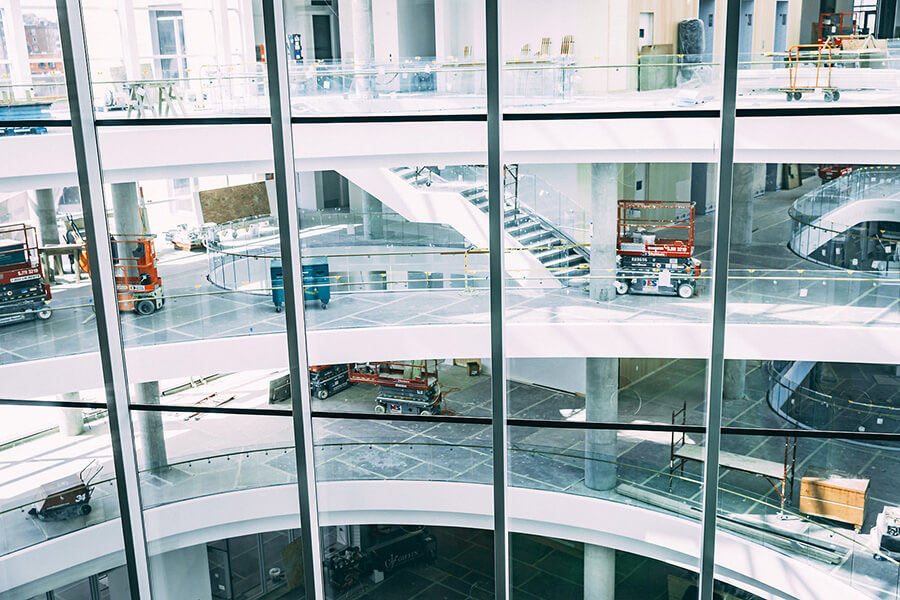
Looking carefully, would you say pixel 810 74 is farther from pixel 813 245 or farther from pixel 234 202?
pixel 234 202

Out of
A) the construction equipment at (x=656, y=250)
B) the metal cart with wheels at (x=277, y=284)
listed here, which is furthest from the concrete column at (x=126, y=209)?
the construction equipment at (x=656, y=250)

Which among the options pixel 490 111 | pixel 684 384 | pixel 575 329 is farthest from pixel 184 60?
pixel 684 384

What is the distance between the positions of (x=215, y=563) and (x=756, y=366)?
12.3 metres

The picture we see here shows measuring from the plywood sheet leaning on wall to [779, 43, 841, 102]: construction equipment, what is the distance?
31.4 ft

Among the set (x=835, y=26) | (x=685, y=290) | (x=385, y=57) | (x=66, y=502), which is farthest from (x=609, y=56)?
(x=66, y=502)

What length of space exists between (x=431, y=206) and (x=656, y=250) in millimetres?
4249

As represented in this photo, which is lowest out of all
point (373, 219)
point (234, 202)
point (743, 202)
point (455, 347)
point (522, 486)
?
point (522, 486)

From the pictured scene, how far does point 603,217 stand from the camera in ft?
50.0

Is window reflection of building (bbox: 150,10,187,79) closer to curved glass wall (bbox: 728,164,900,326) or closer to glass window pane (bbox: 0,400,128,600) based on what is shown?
glass window pane (bbox: 0,400,128,600)

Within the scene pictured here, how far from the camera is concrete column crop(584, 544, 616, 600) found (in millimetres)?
15008

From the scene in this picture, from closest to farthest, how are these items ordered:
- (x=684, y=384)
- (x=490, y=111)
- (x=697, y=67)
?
(x=490, y=111)
(x=697, y=67)
(x=684, y=384)

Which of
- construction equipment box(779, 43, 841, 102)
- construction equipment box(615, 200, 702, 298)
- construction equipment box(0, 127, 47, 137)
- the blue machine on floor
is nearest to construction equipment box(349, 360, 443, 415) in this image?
the blue machine on floor

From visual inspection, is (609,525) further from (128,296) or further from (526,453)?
(128,296)

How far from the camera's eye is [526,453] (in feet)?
46.4
